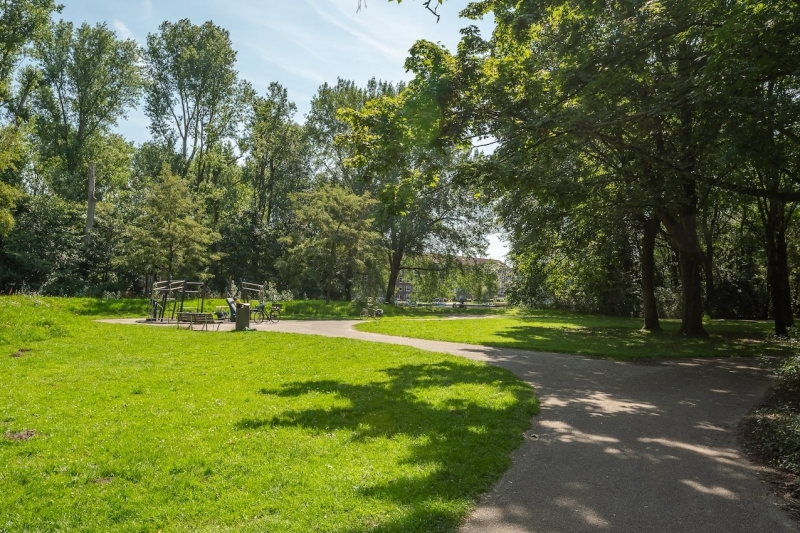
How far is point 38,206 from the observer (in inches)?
1248

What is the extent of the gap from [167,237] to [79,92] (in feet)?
75.4

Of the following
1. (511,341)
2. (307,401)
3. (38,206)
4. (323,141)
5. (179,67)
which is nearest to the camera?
(307,401)

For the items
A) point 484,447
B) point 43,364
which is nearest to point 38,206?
point 43,364

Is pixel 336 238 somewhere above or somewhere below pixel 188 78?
below

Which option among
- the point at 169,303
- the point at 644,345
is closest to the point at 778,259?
the point at 644,345

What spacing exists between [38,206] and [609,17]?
34517 millimetres

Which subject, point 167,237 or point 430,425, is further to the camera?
point 167,237

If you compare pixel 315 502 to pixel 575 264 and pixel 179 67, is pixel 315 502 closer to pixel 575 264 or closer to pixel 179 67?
pixel 575 264

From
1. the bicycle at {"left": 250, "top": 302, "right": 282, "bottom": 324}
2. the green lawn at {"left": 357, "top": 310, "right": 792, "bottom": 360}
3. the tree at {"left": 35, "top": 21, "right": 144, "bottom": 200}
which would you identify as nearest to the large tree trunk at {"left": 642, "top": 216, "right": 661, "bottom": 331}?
the green lawn at {"left": 357, "top": 310, "right": 792, "bottom": 360}

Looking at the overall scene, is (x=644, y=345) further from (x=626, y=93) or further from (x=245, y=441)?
(x=245, y=441)

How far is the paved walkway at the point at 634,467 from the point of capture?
12.8 ft

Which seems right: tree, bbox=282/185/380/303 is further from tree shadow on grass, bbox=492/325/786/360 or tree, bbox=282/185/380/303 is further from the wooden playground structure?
tree shadow on grass, bbox=492/325/786/360

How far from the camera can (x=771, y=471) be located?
5.07 meters

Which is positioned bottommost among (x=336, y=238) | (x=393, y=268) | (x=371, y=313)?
(x=371, y=313)
